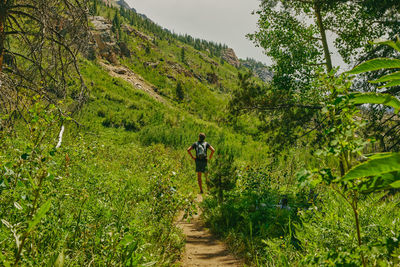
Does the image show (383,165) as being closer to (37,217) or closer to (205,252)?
(37,217)

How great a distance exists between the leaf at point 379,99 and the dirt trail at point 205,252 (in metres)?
3.44

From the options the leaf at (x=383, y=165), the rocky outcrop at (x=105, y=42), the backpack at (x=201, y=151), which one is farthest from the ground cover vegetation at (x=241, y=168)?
the rocky outcrop at (x=105, y=42)

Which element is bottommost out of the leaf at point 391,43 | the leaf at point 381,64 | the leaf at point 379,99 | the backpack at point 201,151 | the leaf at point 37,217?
the leaf at point 37,217

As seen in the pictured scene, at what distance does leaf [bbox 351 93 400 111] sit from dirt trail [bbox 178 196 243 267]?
136 inches

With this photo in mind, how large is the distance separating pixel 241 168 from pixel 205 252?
2.66 m

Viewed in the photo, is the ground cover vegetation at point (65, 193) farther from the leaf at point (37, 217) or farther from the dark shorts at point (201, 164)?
the dark shorts at point (201, 164)

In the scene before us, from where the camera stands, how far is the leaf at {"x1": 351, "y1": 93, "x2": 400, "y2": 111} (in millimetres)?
862

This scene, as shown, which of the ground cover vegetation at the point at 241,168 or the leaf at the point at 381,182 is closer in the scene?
the leaf at the point at 381,182

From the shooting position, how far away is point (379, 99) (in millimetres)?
904

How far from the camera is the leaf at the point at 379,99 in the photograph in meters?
0.86

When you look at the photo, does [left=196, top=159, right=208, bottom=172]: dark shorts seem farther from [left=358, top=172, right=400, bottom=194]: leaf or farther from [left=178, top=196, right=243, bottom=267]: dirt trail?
[left=358, top=172, right=400, bottom=194]: leaf

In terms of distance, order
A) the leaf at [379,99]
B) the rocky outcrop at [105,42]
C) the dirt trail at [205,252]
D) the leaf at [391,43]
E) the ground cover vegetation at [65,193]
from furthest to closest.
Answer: the rocky outcrop at [105,42] → the dirt trail at [205,252] → the ground cover vegetation at [65,193] → the leaf at [379,99] → the leaf at [391,43]

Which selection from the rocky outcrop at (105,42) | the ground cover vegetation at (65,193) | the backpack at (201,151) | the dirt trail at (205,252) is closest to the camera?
the ground cover vegetation at (65,193)

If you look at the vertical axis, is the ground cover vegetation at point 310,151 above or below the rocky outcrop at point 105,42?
below
